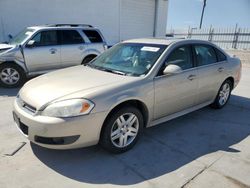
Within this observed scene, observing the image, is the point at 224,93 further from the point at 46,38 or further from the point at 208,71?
the point at 46,38

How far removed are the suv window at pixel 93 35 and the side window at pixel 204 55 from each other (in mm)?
4209

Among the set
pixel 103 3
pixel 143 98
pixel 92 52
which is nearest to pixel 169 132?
pixel 143 98

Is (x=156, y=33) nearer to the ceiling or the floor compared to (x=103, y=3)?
nearer to the floor

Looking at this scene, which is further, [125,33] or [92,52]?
[125,33]

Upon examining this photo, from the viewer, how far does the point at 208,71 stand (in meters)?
4.34

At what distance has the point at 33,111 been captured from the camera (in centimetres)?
287

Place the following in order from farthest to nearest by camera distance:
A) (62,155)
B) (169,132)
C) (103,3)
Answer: (103,3) < (169,132) < (62,155)

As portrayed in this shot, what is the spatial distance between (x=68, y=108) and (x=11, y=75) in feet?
15.1

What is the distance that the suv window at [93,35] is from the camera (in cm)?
765

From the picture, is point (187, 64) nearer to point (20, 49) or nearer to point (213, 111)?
point (213, 111)

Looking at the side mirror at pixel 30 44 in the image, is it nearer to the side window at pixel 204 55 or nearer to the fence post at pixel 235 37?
the side window at pixel 204 55

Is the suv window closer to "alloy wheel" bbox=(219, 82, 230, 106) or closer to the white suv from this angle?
the white suv

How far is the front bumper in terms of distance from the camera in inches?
106

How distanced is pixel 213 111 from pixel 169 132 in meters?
1.60
